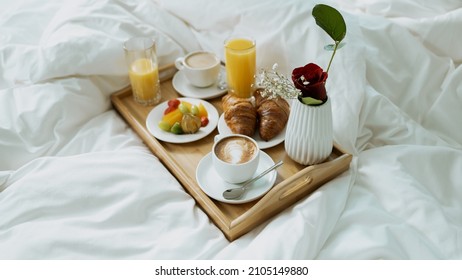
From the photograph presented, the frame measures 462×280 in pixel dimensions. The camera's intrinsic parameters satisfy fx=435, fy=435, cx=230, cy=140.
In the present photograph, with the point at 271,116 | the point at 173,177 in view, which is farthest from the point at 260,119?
the point at 173,177

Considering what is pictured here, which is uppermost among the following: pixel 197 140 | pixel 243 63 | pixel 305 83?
pixel 305 83

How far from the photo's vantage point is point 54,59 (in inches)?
49.7

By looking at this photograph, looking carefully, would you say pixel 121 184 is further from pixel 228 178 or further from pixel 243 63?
pixel 243 63

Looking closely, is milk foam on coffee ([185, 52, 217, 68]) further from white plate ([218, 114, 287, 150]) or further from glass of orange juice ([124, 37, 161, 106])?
white plate ([218, 114, 287, 150])

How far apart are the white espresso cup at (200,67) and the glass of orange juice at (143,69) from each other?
98 millimetres

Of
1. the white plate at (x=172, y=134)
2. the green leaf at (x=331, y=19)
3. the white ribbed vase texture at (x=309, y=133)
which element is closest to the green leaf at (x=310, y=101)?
the white ribbed vase texture at (x=309, y=133)

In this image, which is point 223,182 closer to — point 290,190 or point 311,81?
point 290,190

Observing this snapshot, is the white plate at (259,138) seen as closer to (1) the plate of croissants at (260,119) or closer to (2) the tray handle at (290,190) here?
(1) the plate of croissants at (260,119)

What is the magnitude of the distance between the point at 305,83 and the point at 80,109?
2.21ft

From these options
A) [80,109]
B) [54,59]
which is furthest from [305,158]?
[54,59]

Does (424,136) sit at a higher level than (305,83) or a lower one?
lower

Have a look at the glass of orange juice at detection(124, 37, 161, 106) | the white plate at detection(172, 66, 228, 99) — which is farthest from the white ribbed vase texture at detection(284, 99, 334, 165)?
the glass of orange juice at detection(124, 37, 161, 106)

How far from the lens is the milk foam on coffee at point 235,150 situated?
103 centimetres

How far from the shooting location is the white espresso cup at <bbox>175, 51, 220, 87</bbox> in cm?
→ 138
